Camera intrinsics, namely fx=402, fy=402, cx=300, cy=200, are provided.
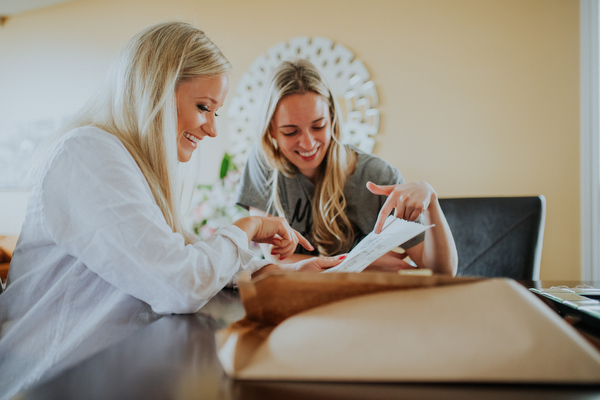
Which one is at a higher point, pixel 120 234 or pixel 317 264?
pixel 120 234

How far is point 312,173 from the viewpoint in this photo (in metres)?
1.66

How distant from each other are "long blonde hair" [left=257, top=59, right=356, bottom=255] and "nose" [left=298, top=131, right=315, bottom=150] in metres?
0.12

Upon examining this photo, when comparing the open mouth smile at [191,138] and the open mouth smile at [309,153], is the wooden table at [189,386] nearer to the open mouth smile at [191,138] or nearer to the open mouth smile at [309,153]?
the open mouth smile at [191,138]

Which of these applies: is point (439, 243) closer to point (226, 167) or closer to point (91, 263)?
point (91, 263)

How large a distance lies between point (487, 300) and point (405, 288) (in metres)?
0.07

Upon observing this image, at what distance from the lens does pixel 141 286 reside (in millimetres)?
655

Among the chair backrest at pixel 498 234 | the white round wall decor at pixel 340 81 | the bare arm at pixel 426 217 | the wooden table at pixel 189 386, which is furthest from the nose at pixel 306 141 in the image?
the white round wall decor at pixel 340 81

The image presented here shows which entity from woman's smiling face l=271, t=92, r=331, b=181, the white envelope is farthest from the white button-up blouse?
woman's smiling face l=271, t=92, r=331, b=181

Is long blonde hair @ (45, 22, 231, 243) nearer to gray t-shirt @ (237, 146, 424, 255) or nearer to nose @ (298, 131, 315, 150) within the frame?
nose @ (298, 131, 315, 150)

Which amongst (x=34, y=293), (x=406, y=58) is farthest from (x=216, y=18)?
(x=34, y=293)

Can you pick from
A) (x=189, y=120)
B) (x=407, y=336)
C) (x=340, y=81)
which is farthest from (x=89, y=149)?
(x=340, y=81)

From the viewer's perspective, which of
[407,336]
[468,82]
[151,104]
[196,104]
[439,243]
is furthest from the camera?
[468,82]

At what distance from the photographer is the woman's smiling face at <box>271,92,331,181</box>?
1.44 meters

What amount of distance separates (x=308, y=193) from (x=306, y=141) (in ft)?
0.80
